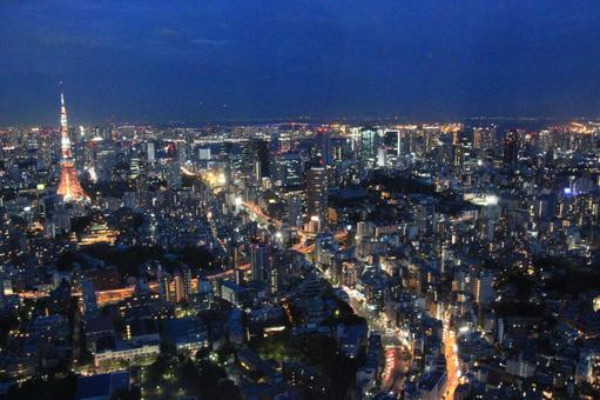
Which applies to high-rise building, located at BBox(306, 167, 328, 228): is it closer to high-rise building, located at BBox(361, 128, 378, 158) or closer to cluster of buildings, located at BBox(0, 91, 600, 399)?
cluster of buildings, located at BBox(0, 91, 600, 399)

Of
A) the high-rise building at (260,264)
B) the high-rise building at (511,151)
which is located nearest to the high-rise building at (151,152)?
the high-rise building at (511,151)

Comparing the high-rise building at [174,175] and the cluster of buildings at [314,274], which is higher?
the high-rise building at [174,175]

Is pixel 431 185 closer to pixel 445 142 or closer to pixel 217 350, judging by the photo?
pixel 445 142

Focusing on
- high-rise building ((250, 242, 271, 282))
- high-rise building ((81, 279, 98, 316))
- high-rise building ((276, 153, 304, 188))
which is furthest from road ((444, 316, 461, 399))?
high-rise building ((276, 153, 304, 188))

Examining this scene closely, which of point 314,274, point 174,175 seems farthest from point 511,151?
point 314,274

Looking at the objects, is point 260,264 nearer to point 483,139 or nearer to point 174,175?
point 174,175

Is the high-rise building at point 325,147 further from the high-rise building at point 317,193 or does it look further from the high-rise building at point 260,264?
the high-rise building at point 260,264

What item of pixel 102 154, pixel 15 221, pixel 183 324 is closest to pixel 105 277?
pixel 183 324

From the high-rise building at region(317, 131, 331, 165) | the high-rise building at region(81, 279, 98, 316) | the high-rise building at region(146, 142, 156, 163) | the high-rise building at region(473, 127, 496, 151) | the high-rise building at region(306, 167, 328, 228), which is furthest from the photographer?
the high-rise building at region(473, 127, 496, 151)
